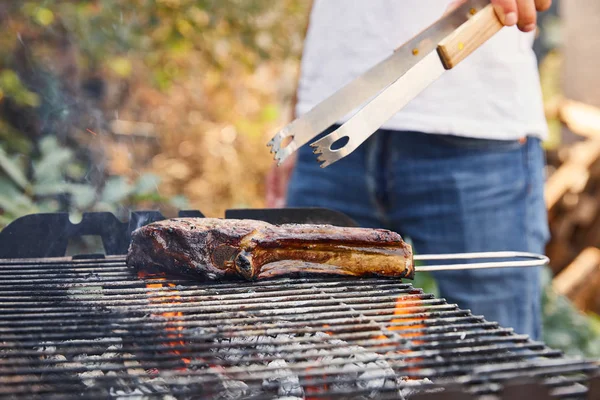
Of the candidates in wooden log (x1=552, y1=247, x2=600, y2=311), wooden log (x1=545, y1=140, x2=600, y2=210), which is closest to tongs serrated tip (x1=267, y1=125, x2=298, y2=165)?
wooden log (x1=545, y1=140, x2=600, y2=210)

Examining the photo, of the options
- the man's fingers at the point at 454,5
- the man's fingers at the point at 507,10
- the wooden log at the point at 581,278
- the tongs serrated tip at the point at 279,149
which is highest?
the man's fingers at the point at 454,5

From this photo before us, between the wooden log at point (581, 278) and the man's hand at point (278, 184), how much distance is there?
3.53 metres

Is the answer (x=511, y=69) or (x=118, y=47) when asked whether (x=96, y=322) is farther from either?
(x=118, y=47)

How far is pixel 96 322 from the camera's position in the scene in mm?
1592

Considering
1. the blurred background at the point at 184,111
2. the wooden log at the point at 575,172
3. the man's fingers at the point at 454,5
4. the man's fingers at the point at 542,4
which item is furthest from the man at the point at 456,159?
the wooden log at the point at 575,172

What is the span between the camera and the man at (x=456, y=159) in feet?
9.55

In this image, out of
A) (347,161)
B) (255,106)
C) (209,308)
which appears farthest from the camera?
(255,106)

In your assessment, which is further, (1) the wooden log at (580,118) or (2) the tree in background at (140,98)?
(1) the wooden log at (580,118)

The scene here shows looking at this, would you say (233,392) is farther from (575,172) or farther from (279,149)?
(575,172)

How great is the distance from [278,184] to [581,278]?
3750 mm

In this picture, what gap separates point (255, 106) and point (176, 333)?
651 cm

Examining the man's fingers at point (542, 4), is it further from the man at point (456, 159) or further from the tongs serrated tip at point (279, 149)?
the tongs serrated tip at point (279, 149)

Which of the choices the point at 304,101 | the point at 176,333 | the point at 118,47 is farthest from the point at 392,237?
the point at 118,47

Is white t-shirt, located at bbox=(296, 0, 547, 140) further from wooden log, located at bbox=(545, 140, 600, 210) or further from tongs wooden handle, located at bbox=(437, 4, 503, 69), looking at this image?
wooden log, located at bbox=(545, 140, 600, 210)
